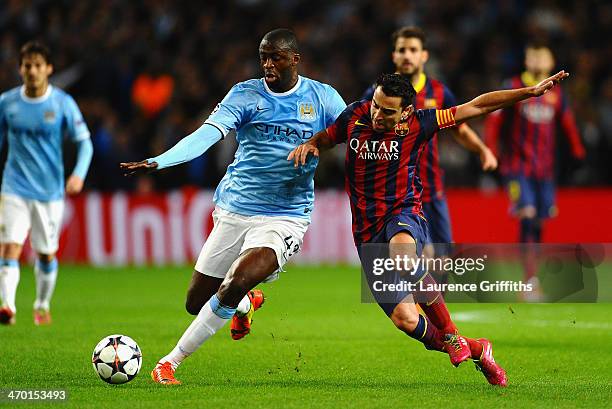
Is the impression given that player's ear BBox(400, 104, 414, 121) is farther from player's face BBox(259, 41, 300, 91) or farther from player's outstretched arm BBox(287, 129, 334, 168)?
player's face BBox(259, 41, 300, 91)

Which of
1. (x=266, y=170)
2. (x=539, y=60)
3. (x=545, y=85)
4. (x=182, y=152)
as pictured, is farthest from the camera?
(x=539, y=60)

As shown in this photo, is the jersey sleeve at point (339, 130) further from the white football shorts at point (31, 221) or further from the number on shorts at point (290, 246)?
the white football shorts at point (31, 221)

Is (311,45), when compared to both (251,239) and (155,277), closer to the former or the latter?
(155,277)

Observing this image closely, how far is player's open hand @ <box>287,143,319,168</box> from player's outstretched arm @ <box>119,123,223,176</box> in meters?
0.48

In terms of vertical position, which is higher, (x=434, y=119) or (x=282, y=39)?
(x=282, y=39)

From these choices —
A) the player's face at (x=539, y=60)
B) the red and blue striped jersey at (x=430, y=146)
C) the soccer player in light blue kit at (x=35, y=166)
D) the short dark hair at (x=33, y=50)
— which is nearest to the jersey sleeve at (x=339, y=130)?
the red and blue striped jersey at (x=430, y=146)

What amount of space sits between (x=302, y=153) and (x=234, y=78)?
11606 mm

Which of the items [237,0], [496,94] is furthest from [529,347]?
[237,0]

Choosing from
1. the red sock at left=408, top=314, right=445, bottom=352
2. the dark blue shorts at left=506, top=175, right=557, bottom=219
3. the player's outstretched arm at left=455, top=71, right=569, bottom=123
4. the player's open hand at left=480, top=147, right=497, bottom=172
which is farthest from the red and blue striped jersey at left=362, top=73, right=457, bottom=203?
the dark blue shorts at left=506, top=175, right=557, bottom=219

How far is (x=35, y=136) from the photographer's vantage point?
10875 mm

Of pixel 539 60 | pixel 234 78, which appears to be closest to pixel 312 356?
pixel 539 60

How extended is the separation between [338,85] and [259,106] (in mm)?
11045

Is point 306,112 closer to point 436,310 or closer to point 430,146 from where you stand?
point 436,310

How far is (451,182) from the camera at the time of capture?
711 inches
